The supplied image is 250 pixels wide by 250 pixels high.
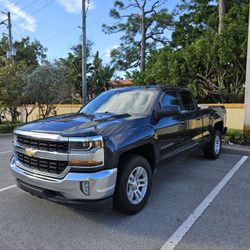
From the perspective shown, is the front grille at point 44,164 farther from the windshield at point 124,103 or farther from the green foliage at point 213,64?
the green foliage at point 213,64

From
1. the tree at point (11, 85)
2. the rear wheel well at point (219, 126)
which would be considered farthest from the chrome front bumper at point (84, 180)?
the tree at point (11, 85)

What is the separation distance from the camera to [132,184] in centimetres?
393

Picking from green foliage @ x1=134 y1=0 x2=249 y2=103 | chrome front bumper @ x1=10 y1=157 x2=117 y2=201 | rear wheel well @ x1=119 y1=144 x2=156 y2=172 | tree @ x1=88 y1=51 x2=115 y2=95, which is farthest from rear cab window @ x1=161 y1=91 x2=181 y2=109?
tree @ x1=88 y1=51 x2=115 y2=95

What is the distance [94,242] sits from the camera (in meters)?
3.24

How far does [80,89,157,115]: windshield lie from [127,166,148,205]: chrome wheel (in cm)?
99

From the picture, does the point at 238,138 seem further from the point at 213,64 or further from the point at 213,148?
the point at 213,64

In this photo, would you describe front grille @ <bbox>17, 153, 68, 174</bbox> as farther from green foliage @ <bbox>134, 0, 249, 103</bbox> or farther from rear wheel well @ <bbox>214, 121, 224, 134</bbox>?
green foliage @ <bbox>134, 0, 249, 103</bbox>

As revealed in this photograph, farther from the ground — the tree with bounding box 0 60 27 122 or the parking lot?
the tree with bounding box 0 60 27 122

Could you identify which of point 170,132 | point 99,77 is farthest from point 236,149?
point 99,77

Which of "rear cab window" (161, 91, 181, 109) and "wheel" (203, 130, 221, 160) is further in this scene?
"wheel" (203, 130, 221, 160)

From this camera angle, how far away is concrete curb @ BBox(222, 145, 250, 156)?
7.68 m

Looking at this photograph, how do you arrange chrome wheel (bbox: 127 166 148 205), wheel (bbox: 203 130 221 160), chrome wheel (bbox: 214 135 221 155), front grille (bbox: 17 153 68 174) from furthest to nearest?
chrome wheel (bbox: 214 135 221 155), wheel (bbox: 203 130 221 160), chrome wheel (bbox: 127 166 148 205), front grille (bbox: 17 153 68 174)

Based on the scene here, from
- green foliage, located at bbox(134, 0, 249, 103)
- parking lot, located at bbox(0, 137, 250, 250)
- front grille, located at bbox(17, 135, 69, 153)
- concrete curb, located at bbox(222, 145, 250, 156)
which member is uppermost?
green foliage, located at bbox(134, 0, 249, 103)

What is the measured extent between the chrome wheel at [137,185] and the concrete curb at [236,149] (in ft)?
15.0
